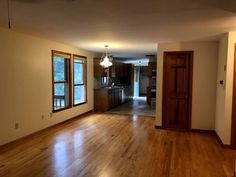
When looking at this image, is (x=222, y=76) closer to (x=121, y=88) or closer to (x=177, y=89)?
(x=177, y=89)

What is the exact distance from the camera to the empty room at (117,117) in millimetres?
2746

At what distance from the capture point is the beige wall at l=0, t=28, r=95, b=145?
3.72 m

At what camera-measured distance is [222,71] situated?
4.18 m

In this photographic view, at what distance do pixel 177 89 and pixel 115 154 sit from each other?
2568 mm

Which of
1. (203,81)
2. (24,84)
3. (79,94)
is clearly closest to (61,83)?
(79,94)

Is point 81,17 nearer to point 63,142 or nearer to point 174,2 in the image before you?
point 174,2

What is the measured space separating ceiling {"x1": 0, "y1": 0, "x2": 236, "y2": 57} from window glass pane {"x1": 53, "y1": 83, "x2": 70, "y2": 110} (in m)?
2.10

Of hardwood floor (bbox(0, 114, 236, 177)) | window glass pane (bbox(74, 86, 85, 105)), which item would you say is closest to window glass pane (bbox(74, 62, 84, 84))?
window glass pane (bbox(74, 86, 85, 105))

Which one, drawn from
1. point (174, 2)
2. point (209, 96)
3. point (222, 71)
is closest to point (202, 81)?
point (209, 96)

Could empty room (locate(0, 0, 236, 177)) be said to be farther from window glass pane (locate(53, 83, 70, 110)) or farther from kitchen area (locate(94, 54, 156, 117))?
kitchen area (locate(94, 54, 156, 117))

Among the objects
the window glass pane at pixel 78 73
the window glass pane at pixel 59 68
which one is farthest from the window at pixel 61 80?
the window glass pane at pixel 78 73

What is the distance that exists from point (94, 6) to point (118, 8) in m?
0.31

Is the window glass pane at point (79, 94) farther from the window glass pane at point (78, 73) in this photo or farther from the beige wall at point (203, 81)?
the beige wall at point (203, 81)

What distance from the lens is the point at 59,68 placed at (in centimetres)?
571
